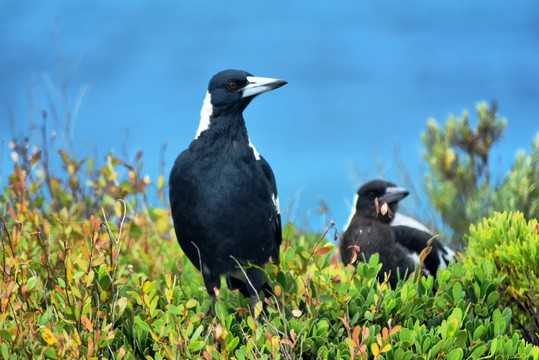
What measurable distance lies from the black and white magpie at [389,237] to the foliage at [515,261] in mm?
548

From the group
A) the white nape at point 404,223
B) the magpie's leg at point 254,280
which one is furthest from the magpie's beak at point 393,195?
the magpie's leg at point 254,280

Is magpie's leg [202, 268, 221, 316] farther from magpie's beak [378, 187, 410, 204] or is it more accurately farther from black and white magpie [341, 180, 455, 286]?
magpie's beak [378, 187, 410, 204]

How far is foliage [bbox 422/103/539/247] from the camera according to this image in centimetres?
791

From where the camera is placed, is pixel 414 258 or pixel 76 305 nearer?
pixel 76 305

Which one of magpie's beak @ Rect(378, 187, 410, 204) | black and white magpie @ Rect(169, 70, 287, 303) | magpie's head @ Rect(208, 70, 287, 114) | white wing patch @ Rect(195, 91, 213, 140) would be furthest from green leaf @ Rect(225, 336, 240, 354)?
magpie's beak @ Rect(378, 187, 410, 204)

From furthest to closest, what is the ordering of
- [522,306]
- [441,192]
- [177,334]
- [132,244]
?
1. [441,192]
2. [132,244]
3. [522,306]
4. [177,334]

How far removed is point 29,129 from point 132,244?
1.48 meters

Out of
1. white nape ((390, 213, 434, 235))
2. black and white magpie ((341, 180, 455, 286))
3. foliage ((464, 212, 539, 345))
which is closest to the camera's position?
foliage ((464, 212, 539, 345))

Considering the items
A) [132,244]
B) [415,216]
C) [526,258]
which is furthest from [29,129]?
[415,216]

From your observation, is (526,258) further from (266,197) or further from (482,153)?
(482,153)

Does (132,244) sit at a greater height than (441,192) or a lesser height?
lesser

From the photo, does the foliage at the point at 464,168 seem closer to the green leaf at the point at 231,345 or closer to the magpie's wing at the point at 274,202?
the magpie's wing at the point at 274,202

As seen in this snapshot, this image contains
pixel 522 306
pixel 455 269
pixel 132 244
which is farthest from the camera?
pixel 132 244

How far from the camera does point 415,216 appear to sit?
8328 mm
